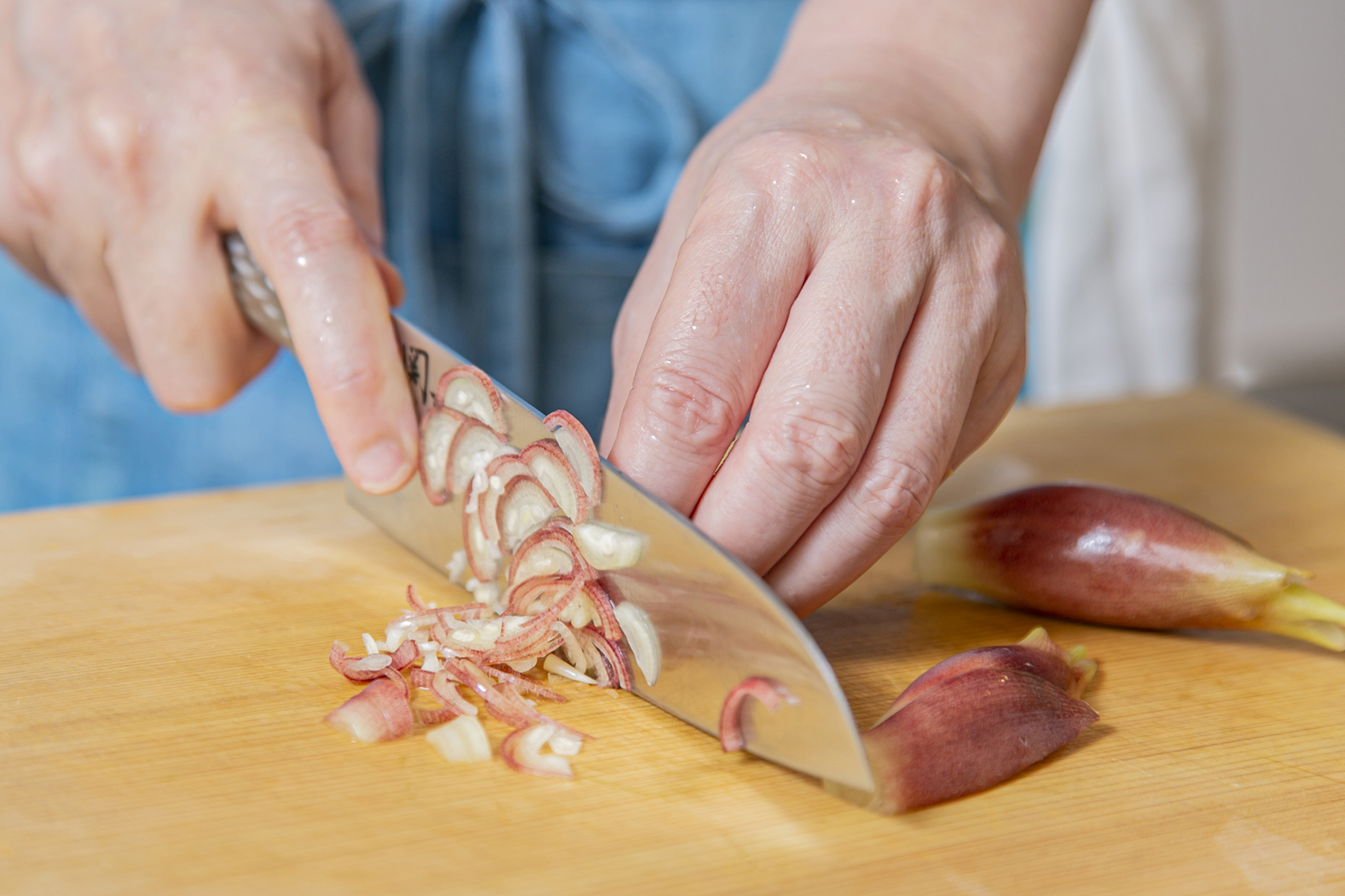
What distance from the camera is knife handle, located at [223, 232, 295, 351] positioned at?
1.15 meters

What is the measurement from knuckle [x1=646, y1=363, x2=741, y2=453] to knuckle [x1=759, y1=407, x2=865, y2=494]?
0.14ft

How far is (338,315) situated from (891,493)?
543mm

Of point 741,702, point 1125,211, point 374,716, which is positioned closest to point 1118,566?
point 741,702

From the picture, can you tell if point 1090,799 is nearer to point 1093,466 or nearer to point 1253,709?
point 1253,709

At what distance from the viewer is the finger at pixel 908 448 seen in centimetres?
86

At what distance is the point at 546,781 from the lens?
2.56ft

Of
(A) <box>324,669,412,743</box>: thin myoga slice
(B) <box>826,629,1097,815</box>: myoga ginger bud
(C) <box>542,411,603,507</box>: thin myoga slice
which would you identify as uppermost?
(C) <box>542,411,603,507</box>: thin myoga slice

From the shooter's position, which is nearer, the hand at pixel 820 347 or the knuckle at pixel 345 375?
the hand at pixel 820 347

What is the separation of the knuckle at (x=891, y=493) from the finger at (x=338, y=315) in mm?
460

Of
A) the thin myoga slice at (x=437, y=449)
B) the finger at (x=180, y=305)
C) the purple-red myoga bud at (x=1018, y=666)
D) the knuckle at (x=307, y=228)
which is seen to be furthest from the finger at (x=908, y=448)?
the finger at (x=180, y=305)

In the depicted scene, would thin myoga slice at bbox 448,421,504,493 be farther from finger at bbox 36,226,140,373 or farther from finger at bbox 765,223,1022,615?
finger at bbox 36,226,140,373

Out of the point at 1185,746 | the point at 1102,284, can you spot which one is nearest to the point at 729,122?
the point at 1185,746

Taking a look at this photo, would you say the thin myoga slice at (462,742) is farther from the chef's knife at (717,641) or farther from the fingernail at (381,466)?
the fingernail at (381,466)

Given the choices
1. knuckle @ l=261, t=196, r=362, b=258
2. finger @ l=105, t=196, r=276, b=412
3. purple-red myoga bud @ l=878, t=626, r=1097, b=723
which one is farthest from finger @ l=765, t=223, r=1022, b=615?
finger @ l=105, t=196, r=276, b=412
